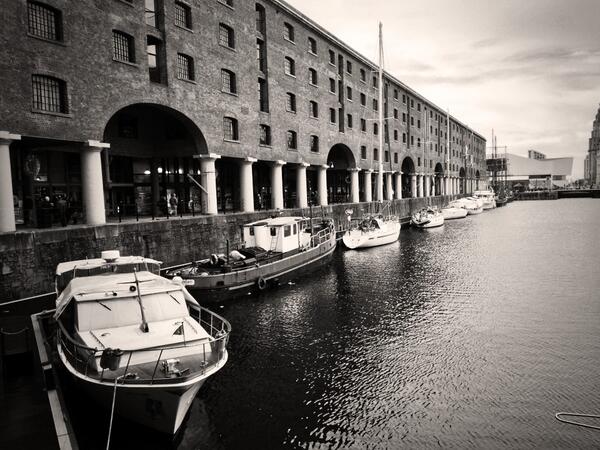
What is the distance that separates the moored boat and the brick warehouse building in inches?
228

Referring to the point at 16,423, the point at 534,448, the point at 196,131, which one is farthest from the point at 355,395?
the point at 196,131

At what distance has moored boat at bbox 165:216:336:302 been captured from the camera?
1980cm

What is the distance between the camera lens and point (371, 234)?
38.1m

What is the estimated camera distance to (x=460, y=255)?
3288 centimetres

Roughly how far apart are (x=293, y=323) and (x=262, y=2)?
27.7 meters

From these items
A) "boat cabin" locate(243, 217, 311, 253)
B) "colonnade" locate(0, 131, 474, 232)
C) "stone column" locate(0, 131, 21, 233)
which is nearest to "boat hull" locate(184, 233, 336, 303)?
"boat cabin" locate(243, 217, 311, 253)

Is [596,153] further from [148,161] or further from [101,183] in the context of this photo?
Result: [101,183]

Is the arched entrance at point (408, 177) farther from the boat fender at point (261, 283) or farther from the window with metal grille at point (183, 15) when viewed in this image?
the boat fender at point (261, 283)

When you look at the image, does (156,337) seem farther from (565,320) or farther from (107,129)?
(107,129)

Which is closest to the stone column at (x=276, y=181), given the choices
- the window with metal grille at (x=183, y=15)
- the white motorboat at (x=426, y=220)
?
the window with metal grille at (x=183, y=15)

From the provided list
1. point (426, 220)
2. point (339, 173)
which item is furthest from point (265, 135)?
point (426, 220)

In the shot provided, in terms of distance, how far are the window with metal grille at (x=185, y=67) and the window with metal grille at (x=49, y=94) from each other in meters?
7.91

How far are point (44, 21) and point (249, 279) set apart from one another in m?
15.4

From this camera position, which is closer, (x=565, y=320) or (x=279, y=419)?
(x=279, y=419)
